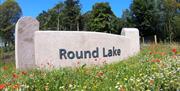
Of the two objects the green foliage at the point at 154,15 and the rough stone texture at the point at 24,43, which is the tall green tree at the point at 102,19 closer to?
the green foliage at the point at 154,15

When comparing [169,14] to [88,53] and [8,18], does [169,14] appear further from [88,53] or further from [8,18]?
[88,53]

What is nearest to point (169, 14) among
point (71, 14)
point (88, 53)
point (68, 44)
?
point (71, 14)

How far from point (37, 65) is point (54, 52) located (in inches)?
32.3

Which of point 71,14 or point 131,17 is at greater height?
point 71,14

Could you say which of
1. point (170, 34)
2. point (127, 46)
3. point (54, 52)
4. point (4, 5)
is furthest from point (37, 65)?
point (4, 5)

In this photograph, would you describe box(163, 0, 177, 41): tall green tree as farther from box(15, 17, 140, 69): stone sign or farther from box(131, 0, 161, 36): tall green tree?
box(15, 17, 140, 69): stone sign

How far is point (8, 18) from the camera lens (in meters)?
66.1

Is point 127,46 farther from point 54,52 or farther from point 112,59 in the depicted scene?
point 54,52

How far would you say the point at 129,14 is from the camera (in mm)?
59594

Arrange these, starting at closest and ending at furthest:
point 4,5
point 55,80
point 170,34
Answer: point 55,80 < point 170,34 < point 4,5

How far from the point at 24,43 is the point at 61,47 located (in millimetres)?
1464

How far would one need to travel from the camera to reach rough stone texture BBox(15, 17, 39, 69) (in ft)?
41.0

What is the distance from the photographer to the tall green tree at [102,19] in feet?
190

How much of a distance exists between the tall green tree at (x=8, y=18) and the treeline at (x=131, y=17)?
657cm
